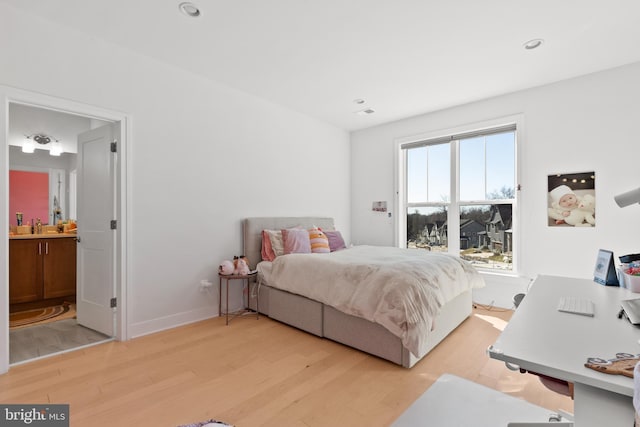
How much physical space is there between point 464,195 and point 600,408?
12.5 feet

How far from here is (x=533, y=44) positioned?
2.71 m

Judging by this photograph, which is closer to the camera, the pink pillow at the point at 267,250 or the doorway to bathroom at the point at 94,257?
the doorway to bathroom at the point at 94,257

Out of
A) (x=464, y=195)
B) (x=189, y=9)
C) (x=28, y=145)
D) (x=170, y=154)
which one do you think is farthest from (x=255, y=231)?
(x=28, y=145)

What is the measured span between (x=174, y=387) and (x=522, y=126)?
438cm

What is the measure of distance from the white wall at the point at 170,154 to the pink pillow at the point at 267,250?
317mm

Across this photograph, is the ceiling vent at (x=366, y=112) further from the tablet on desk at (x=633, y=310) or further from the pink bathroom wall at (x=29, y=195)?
the pink bathroom wall at (x=29, y=195)

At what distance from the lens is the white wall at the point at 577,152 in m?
3.07

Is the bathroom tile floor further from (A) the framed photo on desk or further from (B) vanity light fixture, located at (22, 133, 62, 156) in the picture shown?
(A) the framed photo on desk

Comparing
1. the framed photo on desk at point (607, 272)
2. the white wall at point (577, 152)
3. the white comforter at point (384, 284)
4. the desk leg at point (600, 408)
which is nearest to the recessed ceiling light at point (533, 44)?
the white wall at point (577, 152)

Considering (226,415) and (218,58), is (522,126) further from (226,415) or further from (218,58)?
(226,415)

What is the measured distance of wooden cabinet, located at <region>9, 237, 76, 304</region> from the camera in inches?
143

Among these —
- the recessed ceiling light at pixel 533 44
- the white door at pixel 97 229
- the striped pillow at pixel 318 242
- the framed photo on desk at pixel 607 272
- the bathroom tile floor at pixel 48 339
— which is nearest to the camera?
the framed photo on desk at pixel 607 272

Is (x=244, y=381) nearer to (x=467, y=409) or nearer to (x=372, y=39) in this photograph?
(x=467, y=409)

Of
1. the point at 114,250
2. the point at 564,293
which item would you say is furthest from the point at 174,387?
the point at 564,293
